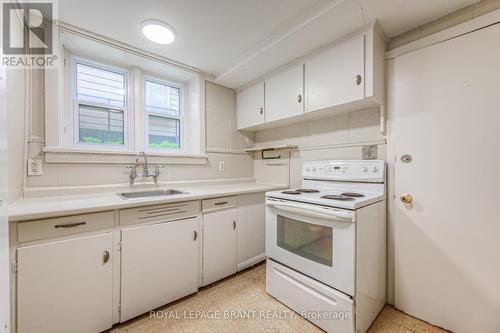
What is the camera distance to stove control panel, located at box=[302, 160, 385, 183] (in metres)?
1.67

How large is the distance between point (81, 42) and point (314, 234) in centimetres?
251

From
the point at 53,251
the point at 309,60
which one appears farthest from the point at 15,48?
the point at 309,60

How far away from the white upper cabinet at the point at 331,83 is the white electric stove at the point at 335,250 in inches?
21.3

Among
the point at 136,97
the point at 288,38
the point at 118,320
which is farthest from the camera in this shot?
the point at 136,97

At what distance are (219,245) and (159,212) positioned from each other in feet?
2.19

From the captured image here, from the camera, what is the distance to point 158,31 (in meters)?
1.66

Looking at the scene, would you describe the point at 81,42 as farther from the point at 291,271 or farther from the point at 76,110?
the point at 291,271

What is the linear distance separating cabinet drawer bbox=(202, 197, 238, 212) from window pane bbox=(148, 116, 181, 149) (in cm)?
104

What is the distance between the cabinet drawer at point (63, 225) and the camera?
110cm

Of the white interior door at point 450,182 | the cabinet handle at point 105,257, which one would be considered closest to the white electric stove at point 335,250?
the white interior door at point 450,182

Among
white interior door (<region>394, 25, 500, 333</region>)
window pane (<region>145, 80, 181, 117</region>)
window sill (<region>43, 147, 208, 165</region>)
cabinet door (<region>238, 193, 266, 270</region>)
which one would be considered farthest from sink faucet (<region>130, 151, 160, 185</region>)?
white interior door (<region>394, 25, 500, 333</region>)

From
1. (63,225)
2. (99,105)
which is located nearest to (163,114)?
(99,105)

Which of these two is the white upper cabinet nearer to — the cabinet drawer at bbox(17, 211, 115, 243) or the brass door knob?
the brass door knob

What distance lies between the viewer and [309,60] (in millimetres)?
1903
